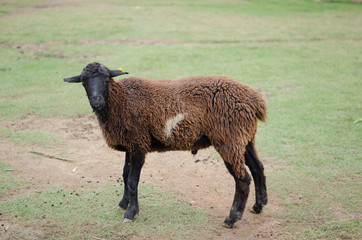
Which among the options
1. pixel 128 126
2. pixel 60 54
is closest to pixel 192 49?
pixel 60 54

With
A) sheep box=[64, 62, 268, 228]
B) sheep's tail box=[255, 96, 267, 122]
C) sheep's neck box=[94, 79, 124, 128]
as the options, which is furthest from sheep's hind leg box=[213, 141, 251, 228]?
sheep's neck box=[94, 79, 124, 128]

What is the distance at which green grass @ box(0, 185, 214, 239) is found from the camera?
238 inches

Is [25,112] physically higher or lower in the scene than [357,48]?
lower

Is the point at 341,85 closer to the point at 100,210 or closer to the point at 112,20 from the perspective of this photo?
the point at 100,210

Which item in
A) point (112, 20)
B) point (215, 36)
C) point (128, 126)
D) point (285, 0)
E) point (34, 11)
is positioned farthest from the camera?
point (285, 0)

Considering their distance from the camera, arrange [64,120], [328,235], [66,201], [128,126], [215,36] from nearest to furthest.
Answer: [328,235] < [128,126] < [66,201] < [64,120] < [215,36]

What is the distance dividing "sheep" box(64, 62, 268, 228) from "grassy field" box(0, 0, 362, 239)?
0.82 meters

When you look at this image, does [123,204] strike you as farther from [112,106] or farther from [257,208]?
[257,208]

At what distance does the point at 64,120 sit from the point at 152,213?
5.27 m

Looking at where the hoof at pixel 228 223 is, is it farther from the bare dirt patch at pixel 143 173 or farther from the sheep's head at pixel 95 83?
the sheep's head at pixel 95 83

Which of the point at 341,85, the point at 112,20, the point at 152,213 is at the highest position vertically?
the point at 112,20

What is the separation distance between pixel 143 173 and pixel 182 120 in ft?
7.53

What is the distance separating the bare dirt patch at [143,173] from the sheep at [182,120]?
15.9 inches

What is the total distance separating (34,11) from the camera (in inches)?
963
